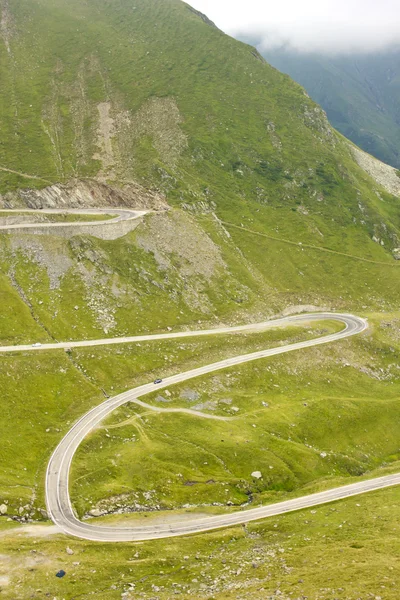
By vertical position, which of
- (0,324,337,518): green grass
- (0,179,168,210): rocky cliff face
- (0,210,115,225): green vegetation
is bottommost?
→ (0,324,337,518): green grass

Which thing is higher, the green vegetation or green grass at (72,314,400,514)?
the green vegetation

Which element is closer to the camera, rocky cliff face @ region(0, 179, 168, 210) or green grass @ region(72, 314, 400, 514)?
green grass @ region(72, 314, 400, 514)

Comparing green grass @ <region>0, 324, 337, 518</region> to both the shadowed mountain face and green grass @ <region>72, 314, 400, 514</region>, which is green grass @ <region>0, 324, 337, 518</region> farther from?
the shadowed mountain face

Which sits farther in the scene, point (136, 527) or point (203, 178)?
point (203, 178)

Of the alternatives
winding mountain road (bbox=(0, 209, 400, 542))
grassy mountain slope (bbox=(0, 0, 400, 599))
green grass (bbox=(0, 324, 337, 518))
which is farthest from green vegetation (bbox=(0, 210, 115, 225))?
green grass (bbox=(0, 324, 337, 518))

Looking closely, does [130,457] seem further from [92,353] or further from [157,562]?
[92,353]

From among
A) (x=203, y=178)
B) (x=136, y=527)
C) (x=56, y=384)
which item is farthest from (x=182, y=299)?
(x=136, y=527)

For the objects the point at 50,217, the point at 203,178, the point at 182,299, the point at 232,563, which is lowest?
the point at 232,563

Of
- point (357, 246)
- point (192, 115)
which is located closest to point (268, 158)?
point (192, 115)

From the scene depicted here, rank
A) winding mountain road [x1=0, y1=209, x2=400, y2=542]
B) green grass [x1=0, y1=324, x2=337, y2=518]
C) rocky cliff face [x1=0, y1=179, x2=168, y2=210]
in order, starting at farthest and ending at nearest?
rocky cliff face [x1=0, y1=179, x2=168, y2=210]
green grass [x1=0, y1=324, x2=337, y2=518]
winding mountain road [x1=0, y1=209, x2=400, y2=542]

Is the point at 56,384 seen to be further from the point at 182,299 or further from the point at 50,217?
the point at 50,217

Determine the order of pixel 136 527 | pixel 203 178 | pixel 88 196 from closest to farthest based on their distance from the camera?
pixel 136 527
pixel 88 196
pixel 203 178

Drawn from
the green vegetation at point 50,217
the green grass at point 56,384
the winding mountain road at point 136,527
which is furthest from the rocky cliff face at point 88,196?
the green grass at point 56,384
